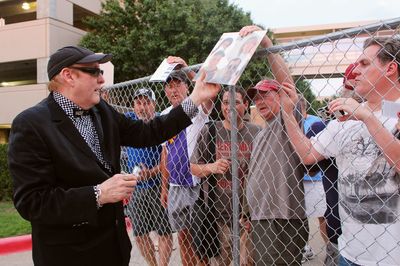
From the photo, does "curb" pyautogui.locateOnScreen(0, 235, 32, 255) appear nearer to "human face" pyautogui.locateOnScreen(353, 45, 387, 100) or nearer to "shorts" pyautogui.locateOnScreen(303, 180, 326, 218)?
"shorts" pyautogui.locateOnScreen(303, 180, 326, 218)

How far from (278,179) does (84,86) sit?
4.18 ft

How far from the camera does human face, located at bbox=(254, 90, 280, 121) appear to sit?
2.53 m

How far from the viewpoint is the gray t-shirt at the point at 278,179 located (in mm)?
2457

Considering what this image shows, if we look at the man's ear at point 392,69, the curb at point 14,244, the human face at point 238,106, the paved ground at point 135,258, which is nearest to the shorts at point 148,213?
the paved ground at point 135,258

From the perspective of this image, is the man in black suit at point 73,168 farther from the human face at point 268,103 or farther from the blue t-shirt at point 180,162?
the blue t-shirt at point 180,162

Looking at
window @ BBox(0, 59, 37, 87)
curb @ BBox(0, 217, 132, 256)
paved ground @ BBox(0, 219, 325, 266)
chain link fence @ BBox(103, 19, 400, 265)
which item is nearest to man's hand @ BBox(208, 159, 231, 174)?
chain link fence @ BBox(103, 19, 400, 265)

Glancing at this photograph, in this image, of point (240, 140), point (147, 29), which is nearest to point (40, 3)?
point (147, 29)

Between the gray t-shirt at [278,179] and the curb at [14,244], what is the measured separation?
462 cm

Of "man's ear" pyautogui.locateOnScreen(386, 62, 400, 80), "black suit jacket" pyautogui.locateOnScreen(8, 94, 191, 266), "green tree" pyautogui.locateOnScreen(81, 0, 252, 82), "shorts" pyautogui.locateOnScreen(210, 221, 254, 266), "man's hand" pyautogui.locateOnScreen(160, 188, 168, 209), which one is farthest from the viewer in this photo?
"green tree" pyautogui.locateOnScreen(81, 0, 252, 82)

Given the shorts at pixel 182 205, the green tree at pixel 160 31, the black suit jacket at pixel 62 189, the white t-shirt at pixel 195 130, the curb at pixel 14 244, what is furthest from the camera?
the green tree at pixel 160 31

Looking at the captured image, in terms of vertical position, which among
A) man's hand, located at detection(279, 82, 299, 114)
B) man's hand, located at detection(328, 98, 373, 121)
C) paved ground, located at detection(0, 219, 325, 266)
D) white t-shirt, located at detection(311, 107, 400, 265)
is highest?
man's hand, located at detection(328, 98, 373, 121)

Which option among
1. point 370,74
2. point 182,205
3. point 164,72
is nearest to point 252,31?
point 370,74

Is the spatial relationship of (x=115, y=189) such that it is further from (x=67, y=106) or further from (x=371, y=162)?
(x=371, y=162)

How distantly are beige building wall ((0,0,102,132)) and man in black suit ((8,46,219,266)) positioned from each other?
1599 cm
